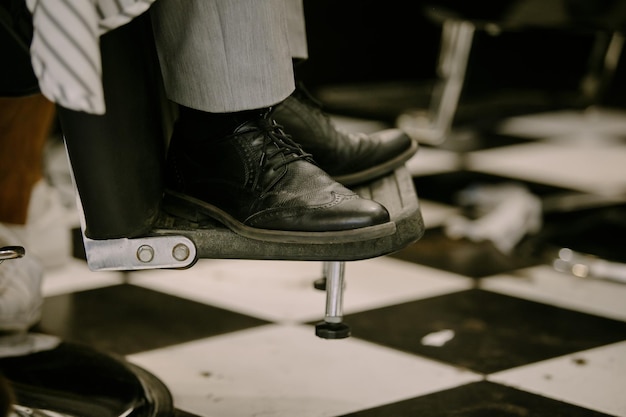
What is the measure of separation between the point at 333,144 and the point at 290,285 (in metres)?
0.56

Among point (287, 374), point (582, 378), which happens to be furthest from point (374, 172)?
point (582, 378)

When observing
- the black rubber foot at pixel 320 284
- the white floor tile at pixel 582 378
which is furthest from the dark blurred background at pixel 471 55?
the black rubber foot at pixel 320 284

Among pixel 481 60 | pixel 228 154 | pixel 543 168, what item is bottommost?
pixel 543 168

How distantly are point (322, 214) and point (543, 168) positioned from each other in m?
1.80

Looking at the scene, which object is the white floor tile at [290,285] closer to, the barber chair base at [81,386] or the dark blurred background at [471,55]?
the barber chair base at [81,386]

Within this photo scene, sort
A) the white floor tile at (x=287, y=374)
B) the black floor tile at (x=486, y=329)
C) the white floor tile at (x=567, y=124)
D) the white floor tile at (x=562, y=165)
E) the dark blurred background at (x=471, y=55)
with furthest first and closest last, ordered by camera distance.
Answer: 1. the white floor tile at (x=567, y=124)
2. the white floor tile at (x=562, y=165)
3. the dark blurred background at (x=471, y=55)
4. the black floor tile at (x=486, y=329)
5. the white floor tile at (x=287, y=374)

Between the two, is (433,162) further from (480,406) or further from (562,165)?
(480,406)

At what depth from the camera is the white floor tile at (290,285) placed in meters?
1.53

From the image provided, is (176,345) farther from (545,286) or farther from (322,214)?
(545,286)

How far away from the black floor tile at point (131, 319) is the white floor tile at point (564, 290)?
18.9 inches

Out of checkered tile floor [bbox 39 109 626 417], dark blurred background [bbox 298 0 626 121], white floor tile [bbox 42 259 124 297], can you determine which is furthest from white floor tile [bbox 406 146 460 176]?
white floor tile [bbox 42 259 124 297]

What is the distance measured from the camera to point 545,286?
168cm

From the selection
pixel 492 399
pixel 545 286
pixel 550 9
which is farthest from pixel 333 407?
pixel 550 9

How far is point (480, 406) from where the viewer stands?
1154 mm
